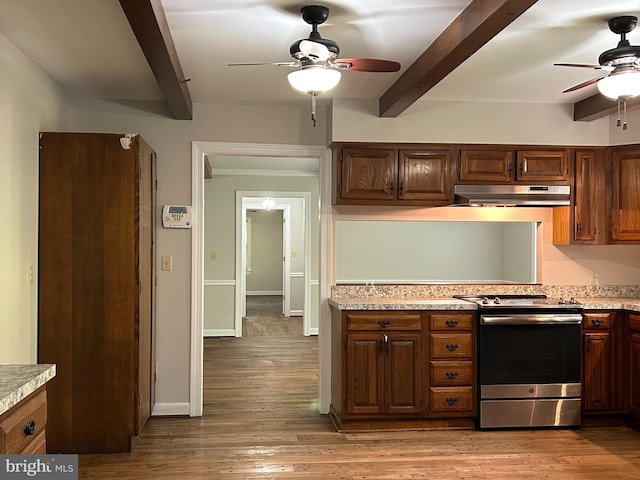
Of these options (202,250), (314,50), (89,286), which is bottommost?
(89,286)

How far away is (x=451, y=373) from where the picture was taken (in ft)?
13.5

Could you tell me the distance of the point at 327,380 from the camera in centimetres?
460

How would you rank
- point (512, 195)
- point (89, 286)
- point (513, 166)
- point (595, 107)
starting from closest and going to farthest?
point (89, 286), point (595, 107), point (512, 195), point (513, 166)

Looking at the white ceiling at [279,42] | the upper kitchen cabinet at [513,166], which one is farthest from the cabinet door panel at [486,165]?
the white ceiling at [279,42]

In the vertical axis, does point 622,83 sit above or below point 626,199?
above

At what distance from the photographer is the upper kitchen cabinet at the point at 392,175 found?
4371mm

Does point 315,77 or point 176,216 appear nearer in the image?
point 315,77

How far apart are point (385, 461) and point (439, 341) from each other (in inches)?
37.4

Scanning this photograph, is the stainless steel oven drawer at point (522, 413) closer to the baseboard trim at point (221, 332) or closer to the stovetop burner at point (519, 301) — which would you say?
the stovetop burner at point (519, 301)

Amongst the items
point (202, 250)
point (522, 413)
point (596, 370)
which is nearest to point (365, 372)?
point (522, 413)

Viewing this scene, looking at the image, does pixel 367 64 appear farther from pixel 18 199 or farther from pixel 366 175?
pixel 18 199

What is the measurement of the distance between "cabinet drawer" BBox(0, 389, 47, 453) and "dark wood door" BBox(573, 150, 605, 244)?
3.86 meters

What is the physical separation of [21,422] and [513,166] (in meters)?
3.72

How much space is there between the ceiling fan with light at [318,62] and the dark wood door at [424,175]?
158cm
